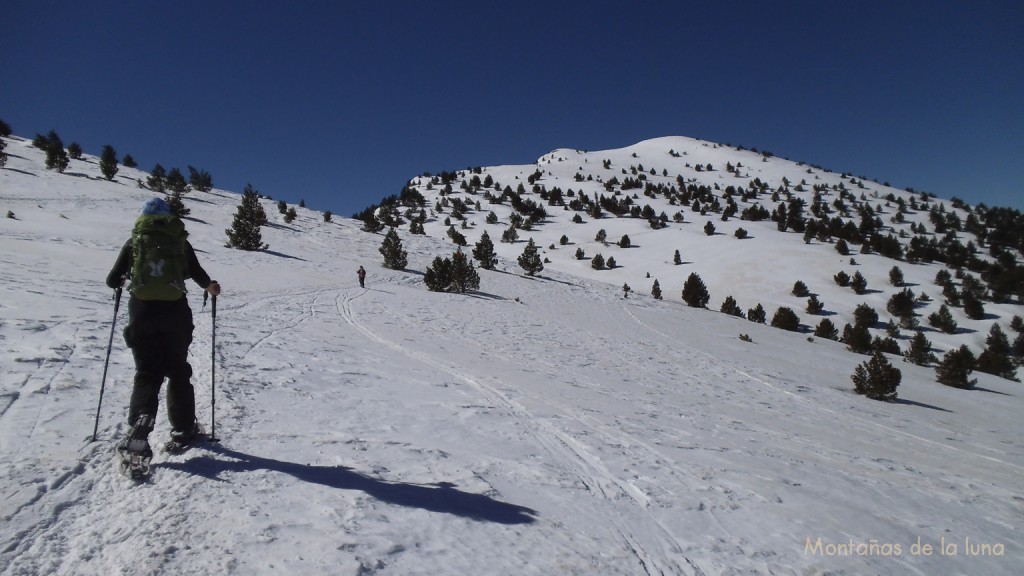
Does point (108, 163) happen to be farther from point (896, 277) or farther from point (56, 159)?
point (896, 277)

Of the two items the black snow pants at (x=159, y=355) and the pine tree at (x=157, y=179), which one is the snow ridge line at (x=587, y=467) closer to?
the black snow pants at (x=159, y=355)

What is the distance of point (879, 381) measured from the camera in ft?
39.9

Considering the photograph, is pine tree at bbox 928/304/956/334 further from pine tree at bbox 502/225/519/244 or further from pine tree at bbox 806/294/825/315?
pine tree at bbox 502/225/519/244

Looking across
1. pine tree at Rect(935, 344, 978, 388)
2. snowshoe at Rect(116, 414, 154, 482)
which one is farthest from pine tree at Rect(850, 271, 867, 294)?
snowshoe at Rect(116, 414, 154, 482)

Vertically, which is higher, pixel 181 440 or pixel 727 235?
pixel 727 235

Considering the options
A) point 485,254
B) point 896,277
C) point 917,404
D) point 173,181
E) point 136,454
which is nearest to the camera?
point 136,454

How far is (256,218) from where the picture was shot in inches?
1056

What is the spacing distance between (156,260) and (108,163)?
43.7m

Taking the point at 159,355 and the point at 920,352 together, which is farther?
the point at 920,352

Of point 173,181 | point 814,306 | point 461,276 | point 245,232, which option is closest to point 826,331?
point 814,306

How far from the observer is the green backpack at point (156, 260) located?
3.63 meters

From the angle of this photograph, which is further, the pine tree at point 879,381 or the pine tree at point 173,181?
the pine tree at point 173,181

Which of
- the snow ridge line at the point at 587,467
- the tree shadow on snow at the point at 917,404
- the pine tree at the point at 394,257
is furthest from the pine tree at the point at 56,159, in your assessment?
the tree shadow on snow at the point at 917,404

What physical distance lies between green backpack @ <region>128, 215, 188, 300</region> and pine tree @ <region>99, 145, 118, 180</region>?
42836 mm
